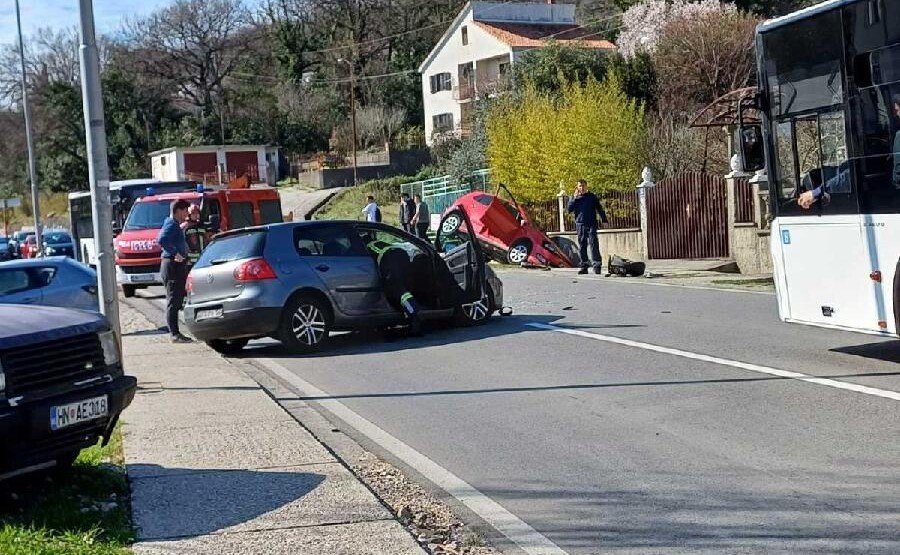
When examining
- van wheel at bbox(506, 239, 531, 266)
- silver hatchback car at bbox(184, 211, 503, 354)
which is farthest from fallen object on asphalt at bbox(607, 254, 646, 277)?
silver hatchback car at bbox(184, 211, 503, 354)

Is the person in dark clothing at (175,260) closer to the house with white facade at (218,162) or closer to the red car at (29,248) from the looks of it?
the red car at (29,248)

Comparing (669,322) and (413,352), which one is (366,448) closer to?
(413,352)

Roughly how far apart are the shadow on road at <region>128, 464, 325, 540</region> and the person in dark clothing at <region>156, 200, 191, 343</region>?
320 inches

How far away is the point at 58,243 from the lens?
147 feet

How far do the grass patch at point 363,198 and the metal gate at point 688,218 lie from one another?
2522 cm

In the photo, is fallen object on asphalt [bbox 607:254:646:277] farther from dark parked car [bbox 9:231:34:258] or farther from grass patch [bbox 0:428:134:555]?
dark parked car [bbox 9:231:34:258]

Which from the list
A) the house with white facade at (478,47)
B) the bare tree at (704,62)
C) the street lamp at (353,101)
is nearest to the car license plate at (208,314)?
the bare tree at (704,62)

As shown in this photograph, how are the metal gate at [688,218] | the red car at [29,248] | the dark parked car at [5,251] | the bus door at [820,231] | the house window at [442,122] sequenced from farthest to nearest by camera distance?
the house window at [442,122] → the dark parked car at [5,251] → the red car at [29,248] → the metal gate at [688,218] → the bus door at [820,231]

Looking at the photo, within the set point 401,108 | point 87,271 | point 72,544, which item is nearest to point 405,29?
point 401,108

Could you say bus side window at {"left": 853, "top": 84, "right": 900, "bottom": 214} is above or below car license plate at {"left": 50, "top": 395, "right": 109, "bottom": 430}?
above

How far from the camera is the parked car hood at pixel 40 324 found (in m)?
6.30

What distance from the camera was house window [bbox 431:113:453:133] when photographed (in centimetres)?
6829

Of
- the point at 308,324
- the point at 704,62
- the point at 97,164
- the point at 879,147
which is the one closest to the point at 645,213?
the point at 308,324

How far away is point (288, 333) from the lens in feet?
45.6
